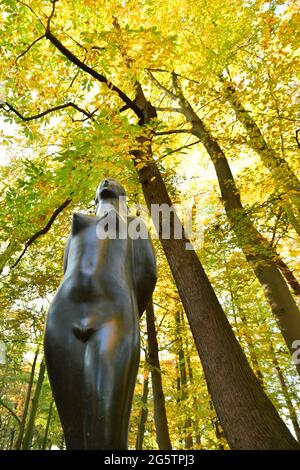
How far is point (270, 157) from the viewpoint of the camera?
703 cm

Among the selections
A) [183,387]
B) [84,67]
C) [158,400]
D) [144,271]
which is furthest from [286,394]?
[144,271]

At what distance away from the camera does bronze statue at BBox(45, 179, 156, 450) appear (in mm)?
1647

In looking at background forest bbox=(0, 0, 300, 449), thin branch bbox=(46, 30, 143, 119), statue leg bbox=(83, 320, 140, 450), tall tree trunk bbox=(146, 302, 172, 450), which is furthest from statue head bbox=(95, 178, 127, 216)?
tall tree trunk bbox=(146, 302, 172, 450)

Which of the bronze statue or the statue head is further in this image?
the statue head

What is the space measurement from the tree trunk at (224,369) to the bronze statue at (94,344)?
2808 mm

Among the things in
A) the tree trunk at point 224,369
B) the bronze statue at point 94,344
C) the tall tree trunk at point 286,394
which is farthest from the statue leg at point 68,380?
the tall tree trunk at point 286,394

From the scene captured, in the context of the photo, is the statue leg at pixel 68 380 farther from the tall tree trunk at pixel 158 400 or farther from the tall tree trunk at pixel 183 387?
the tall tree trunk at pixel 183 387

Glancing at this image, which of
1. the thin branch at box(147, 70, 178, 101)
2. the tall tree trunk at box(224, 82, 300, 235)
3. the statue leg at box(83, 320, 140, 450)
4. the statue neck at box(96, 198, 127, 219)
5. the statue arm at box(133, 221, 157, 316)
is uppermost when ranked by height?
the thin branch at box(147, 70, 178, 101)

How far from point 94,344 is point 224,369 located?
10.7 ft

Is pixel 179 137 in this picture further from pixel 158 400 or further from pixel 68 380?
pixel 68 380

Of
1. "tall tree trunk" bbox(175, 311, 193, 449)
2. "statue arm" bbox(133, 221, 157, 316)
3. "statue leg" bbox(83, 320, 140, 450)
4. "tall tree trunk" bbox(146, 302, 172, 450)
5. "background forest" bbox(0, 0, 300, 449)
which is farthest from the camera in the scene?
"tall tree trunk" bbox(175, 311, 193, 449)

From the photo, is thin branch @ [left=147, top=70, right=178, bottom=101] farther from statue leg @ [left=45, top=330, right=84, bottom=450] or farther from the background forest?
statue leg @ [left=45, top=330, right=84, bottom=450]

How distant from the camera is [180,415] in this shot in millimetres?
11711

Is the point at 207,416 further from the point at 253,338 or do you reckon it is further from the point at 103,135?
the point at 103,135
